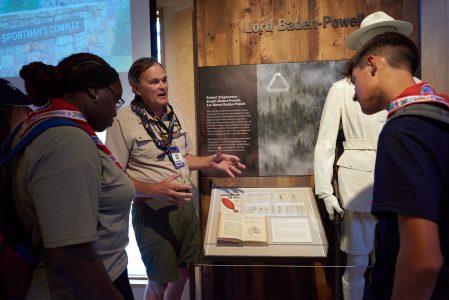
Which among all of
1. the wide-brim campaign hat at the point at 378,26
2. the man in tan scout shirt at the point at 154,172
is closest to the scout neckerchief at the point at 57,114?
the man in tan scout shirt at the point at 154,172

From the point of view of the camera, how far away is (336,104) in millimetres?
2334

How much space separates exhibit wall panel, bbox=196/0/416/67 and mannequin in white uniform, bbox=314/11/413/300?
474 millimetres

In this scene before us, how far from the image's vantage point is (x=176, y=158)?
7.56ft

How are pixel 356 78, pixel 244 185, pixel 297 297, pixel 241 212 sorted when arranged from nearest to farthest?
1. pixel 356 78
2. pixel 241 212
3. pixel 244 185
4. pixel 297 297

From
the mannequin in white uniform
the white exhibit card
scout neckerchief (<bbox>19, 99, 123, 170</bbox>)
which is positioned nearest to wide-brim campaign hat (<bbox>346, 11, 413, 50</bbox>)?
the mannequin in white uniform

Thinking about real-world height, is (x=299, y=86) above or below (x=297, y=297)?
above

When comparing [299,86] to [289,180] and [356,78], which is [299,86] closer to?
[289,180]

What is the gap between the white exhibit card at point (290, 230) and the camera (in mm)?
1952

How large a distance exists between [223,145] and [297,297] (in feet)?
4.47

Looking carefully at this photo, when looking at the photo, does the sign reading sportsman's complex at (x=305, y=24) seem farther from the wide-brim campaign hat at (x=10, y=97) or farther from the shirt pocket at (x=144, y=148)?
the wide-brim campaign hat at (x=10, y=97)

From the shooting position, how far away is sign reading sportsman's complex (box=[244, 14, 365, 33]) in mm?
2740

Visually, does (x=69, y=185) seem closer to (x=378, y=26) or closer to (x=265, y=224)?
(x=265, y=224)

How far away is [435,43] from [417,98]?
6.59 ft

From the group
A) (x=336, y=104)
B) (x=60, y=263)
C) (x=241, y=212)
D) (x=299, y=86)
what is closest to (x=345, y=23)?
(x=299, y=86)
